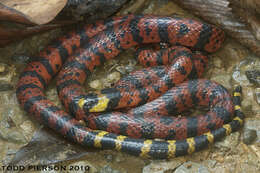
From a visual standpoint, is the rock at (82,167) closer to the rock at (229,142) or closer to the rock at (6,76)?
the rock at (229,142)

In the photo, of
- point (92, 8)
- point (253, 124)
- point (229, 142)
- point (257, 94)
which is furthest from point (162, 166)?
point (92, 8)

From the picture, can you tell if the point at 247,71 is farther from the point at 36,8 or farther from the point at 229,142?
the point at 36,8

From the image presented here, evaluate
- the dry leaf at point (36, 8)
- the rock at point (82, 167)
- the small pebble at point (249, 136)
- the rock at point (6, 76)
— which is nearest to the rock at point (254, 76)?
the small pebble at point (249, 136)

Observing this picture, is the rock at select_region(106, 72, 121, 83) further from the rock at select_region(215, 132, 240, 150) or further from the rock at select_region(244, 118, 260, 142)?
the rock at select_region(244, 118, 260, 142)

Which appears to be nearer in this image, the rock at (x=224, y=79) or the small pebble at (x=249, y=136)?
the small pebble at (x=249, y=136)

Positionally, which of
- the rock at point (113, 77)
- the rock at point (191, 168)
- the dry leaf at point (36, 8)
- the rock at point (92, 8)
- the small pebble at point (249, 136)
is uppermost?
the dry leaf at point (36, 8)

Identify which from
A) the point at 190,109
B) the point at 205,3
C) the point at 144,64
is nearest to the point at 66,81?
the point at 144,64
